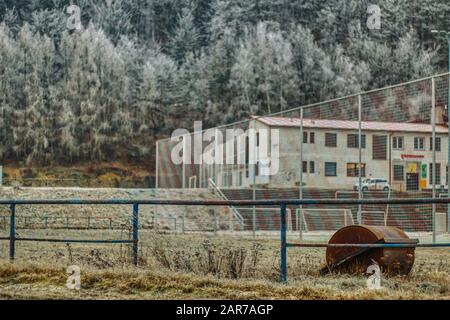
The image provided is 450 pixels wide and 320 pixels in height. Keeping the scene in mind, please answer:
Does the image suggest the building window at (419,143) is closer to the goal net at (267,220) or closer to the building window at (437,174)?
the building window at (437,174)

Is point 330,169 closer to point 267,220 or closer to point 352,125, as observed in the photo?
point 352,125

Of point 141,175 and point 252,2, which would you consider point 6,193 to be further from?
point 252,2

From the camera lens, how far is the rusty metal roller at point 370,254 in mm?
10336

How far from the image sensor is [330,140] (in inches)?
842

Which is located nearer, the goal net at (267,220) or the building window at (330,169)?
the building window at (330,169)

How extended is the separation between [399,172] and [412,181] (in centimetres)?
50

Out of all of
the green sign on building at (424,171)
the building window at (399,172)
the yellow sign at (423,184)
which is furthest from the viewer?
the building window at (399,172)

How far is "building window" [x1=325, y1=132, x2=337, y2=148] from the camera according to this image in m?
21.1

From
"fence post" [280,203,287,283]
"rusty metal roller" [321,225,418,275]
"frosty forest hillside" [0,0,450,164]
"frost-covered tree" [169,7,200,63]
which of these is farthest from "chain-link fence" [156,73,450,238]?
"frost-covered tree" [169,7,200,63]

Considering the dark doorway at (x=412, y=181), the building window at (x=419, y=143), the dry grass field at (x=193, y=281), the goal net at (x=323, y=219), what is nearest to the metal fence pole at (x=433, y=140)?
the building window at (x=419, y=143)

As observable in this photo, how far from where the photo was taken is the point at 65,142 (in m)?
66.3

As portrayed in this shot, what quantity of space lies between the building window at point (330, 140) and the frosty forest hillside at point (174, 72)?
46.6 m
